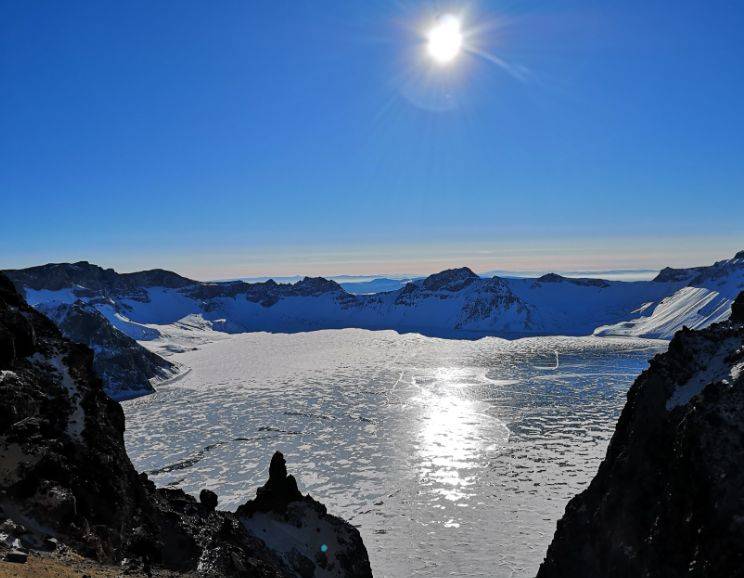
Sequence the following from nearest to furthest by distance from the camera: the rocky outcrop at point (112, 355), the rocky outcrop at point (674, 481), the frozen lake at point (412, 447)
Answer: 1. the rocky outcrop at point (674, 481)
2. the frozen lake at point (412, 447)
3. the rocky outcrop at point (112, 355)

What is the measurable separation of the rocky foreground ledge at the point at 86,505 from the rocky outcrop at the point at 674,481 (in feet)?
61.7

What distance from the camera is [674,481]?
2462 centimetres

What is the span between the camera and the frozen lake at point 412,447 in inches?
2007

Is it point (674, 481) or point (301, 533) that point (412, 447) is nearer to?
point (301, 533)

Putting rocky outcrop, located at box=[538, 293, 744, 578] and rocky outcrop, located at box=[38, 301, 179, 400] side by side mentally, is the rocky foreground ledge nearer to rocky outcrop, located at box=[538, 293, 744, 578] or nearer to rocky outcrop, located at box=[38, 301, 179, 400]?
rocky outcrop, located at box=[538, 293, 744, 578]

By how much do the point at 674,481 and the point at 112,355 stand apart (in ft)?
472

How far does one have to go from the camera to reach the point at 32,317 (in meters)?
31.9

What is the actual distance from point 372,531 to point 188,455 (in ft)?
124

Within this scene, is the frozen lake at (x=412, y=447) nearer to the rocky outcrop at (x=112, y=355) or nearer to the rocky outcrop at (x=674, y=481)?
the rocky outcrop at (x=112, y=355)

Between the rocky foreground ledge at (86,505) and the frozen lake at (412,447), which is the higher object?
the rocky foreground ledge at (86,505)

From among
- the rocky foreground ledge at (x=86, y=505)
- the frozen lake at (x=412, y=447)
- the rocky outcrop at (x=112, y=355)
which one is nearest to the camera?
the rocky foreground ledge at (x=86, y=505)

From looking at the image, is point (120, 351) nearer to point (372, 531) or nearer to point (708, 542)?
point (372, 531)

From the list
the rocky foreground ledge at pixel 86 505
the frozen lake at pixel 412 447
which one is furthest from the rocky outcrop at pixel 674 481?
the rocky foreground ledge at pixel 86 505

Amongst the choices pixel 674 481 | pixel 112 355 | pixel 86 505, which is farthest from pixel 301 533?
pixel 112 355
